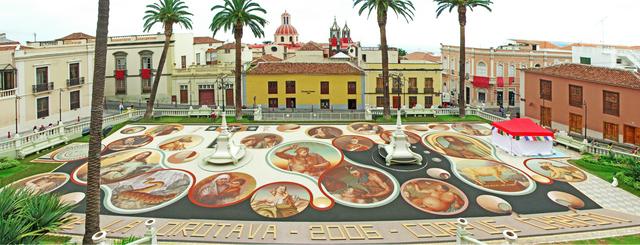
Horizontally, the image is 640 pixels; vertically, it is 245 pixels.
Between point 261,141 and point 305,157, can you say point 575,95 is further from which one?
point 261,141

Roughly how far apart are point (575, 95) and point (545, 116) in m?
5.16

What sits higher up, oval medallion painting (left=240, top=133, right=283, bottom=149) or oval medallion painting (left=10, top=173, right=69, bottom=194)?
oval medallion painting (left=240, top=133, right=283, bottom=149)

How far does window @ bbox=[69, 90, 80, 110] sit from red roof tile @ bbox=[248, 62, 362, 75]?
66.0 feet

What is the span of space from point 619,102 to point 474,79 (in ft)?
99.4

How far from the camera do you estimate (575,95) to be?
47.3 meters

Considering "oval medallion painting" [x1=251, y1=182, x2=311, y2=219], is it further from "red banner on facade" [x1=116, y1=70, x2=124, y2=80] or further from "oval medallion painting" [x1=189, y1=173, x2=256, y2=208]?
"red banner on facade" [x1=116, y1=70, x2=124, y2=80]

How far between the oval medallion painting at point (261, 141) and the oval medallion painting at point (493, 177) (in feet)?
45.9

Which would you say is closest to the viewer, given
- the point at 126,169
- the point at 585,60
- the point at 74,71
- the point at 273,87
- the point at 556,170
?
the point at 556,170

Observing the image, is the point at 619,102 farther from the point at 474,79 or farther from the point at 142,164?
the point at 142,164

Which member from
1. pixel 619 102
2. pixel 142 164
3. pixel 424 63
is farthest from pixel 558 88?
pixel 142 164

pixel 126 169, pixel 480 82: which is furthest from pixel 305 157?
pixel 480 82

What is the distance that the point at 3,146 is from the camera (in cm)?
3666

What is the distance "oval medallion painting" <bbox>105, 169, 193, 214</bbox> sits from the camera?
2770cm

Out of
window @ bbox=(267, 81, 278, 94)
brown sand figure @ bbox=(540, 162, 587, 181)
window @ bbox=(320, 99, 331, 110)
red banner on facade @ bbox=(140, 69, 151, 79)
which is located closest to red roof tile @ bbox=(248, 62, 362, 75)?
window @ bbox=(267, 81, 278, 94)
